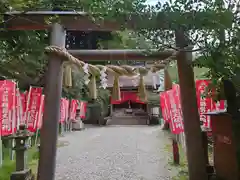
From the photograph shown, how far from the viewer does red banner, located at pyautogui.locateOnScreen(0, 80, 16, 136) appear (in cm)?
556

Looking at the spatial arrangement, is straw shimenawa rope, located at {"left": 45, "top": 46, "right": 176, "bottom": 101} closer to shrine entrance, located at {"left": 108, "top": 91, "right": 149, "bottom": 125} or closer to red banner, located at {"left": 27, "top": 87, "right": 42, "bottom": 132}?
red banner, located at {"left": 27, "top": 87, "right": 42, "bottom": 132}

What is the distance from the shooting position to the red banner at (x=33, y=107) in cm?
727

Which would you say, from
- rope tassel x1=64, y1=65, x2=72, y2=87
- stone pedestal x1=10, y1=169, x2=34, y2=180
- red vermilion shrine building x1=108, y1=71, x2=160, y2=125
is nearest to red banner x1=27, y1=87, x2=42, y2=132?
rope tassel x1=64, y1=65, x2=72, y2=87

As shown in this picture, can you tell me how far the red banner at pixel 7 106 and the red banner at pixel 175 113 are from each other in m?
4.22

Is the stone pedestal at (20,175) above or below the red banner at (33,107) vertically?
below

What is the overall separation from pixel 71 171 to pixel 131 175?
1.47m

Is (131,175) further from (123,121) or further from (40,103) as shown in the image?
(123,121)

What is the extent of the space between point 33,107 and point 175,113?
4.15 m

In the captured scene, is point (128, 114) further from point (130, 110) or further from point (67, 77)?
point (67, 77)

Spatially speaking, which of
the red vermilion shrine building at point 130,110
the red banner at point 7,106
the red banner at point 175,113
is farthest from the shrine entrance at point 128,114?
the red banner at point 7,106

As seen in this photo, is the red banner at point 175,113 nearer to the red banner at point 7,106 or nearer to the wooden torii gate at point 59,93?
the wooden torii gate at point 59,93

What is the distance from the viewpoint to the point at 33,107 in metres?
7.43

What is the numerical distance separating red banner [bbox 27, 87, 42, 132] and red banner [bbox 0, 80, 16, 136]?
55.4 inches

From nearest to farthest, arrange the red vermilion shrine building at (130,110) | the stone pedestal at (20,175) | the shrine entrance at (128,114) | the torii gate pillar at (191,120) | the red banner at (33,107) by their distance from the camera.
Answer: the stone pedestal at (20,175) < the torii gate pillar at (191,120) < the red banner at (33,107) < the red vermilion shrine building at (130,110) < the shrine entrance at (128,114)
